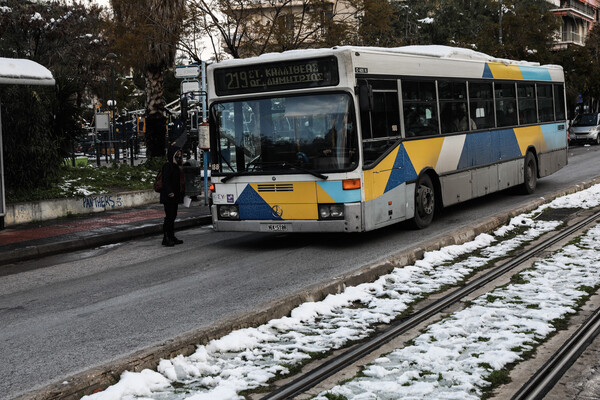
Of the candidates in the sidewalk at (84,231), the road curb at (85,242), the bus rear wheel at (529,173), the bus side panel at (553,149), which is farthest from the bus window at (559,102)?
the road curb at (85,242)

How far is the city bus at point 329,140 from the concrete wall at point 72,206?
5.71 metres

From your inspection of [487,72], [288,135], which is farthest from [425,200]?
[487,72]

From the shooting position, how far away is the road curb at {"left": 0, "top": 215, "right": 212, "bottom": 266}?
1250cm

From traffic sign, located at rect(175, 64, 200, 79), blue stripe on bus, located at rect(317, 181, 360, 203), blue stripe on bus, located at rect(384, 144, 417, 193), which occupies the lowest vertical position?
blue stripe on bus, located at rect(317, 181, 360, 203)

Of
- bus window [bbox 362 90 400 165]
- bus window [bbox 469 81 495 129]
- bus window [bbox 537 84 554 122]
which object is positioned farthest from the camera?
bus window [bbox 537 84 554 122]

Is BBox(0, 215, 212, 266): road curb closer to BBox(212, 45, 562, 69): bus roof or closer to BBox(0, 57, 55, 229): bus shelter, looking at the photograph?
BBox(0, 57, 55, 229): bus shelter

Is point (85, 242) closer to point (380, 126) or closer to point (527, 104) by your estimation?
point (380, 126)

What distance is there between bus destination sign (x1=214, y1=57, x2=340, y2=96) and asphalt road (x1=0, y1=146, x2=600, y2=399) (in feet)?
8.30

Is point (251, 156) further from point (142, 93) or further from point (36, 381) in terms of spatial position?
point (142, 93)

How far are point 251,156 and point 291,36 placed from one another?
33.0ft

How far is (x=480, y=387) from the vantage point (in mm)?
5105

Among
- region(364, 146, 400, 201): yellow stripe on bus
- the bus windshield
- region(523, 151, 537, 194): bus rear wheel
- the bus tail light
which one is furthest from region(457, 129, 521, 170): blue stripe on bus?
the bus windshield

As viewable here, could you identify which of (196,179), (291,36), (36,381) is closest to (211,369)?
(36,381)

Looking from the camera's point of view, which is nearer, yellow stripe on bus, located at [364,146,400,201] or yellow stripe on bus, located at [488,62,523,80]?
yellow stripe on bus, located at [364,146,400,201]
